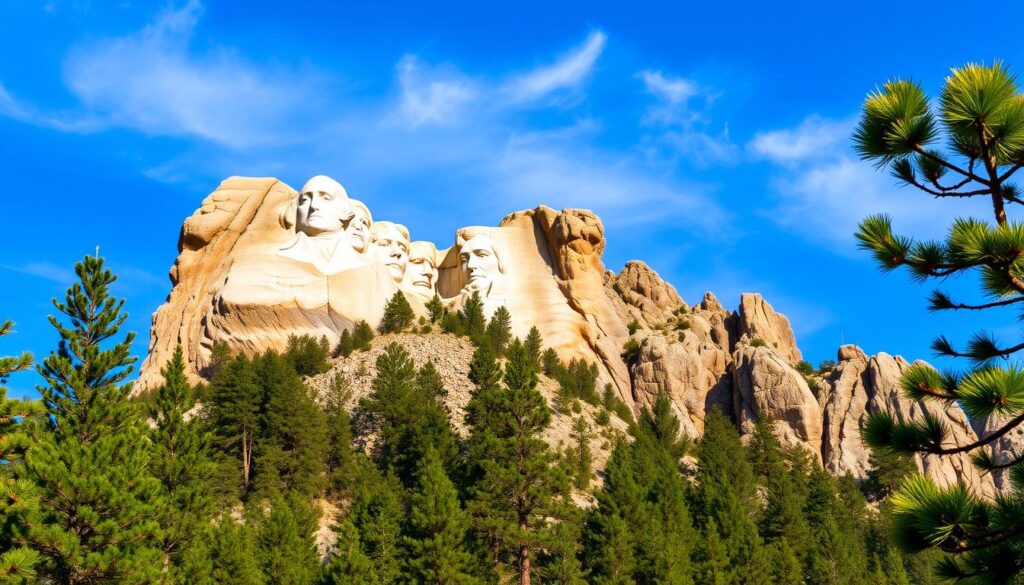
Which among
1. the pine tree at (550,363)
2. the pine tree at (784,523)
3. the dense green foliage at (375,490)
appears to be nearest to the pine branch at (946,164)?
the dense green foliage at (375,490)

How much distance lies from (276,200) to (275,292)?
34.3ft

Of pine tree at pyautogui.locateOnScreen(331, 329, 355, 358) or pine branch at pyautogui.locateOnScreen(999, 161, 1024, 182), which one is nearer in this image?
pine branch at pyautogui.locateOnScreen(999, 161, 1024, 182)

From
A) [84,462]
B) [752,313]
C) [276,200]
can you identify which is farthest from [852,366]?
[84,462]

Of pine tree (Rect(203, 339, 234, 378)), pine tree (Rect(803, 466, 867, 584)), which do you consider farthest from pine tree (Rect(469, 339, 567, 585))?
pine tree (Rect(203, 339, 234, 378))

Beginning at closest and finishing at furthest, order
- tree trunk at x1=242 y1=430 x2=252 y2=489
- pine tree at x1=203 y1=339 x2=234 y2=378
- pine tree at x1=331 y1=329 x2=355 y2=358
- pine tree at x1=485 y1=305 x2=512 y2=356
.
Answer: tree trunk at x1=242 y1=430 x2=252 y2=489
pine tree at x1=203 y1=339 x2=234 y2=378
pine tree at x1=331 y1=329 x2=355 y2=358
pine tree at x1=485 y1=305 x2=512 y2=356

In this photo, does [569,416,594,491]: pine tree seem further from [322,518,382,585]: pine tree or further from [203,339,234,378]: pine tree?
[203,339,234,378]: pine tree

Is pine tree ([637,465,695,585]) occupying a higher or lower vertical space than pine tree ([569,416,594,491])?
lower

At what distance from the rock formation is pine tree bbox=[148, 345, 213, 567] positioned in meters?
25.9

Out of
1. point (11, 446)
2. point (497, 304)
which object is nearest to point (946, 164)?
point (11, 446)

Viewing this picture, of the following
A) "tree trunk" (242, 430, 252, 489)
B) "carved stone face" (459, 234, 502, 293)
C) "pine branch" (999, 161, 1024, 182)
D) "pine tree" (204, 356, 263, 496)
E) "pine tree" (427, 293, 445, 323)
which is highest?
"carved stone face" (459, 234, 502, 293)

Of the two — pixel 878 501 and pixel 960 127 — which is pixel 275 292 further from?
pixel 960 127

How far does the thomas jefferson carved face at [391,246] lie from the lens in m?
77.8

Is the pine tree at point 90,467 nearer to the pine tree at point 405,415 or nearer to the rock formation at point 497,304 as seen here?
the pine tree at point 405,415

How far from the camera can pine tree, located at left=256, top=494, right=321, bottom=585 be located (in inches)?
1417
